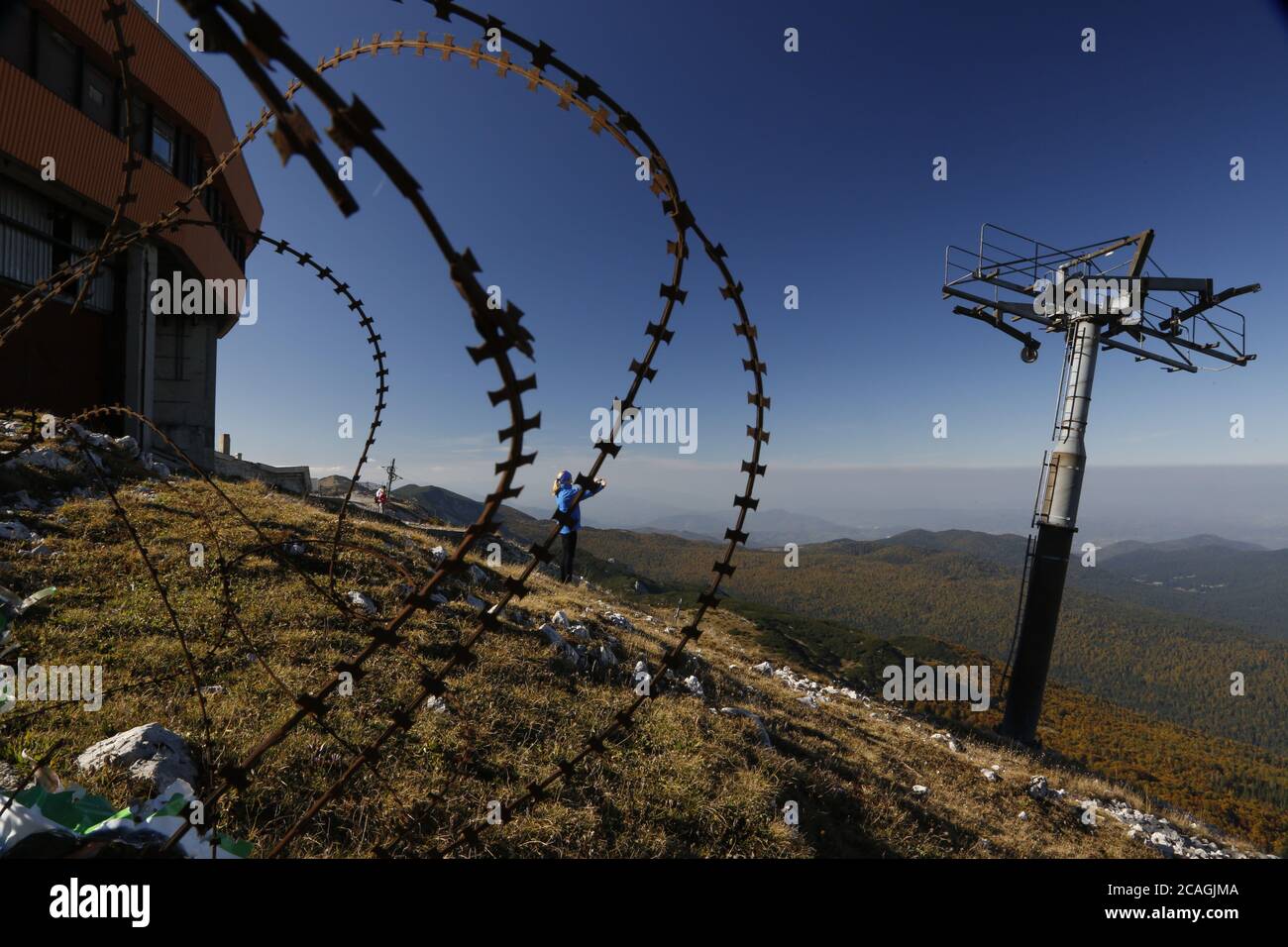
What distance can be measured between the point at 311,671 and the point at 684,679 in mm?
5206

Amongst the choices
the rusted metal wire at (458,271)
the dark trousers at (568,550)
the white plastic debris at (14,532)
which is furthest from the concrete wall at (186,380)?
the rusted metal wire at (458,271)

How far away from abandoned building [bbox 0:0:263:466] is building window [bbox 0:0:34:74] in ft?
0.10

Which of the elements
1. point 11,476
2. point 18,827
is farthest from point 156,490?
point 18,827

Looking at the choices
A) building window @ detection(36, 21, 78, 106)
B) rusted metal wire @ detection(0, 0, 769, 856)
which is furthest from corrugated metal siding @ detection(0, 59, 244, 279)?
rusted metal wire @ detection(0, 0, 769, 856)

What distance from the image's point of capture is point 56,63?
1309 centimetres

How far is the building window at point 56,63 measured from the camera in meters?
12.6

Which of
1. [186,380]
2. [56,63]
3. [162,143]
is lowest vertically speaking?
[186,380]

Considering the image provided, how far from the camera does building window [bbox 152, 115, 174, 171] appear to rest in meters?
16.0

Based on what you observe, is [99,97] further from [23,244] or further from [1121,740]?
[1121,740]

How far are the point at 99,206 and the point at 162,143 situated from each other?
13.1ft

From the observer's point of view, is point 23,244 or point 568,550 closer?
point 568,550

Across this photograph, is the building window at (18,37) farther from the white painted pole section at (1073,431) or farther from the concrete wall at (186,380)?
the white painted pole section at (1073,431)

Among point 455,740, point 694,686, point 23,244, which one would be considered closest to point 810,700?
point 694,686
